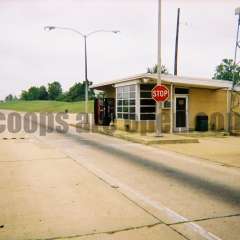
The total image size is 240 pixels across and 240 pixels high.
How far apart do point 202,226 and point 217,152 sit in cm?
982

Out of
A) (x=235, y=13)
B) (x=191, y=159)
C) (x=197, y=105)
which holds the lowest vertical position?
(x=191, y=159)

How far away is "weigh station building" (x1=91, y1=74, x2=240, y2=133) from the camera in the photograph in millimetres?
24656

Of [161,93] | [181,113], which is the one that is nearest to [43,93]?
[181,113]

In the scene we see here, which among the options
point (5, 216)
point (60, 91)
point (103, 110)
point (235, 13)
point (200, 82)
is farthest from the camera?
point (60, 91)

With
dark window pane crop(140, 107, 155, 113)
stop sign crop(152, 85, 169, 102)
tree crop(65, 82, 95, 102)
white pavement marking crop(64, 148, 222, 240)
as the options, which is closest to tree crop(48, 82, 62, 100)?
tree crop(65, 82, 95, 102)

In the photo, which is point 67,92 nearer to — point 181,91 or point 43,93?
point 43,93

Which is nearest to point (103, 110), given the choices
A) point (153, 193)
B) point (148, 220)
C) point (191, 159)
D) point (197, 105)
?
point (197, 105)

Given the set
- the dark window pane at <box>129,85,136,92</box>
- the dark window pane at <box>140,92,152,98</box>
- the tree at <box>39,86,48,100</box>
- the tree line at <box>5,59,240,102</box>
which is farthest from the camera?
the tree at <box>39,86,48,100</box>

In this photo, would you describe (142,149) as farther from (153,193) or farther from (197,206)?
(197,206)

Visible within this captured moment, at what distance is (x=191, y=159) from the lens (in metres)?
14.2

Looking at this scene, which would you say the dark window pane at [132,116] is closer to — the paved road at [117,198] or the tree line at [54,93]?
the paved road at [117,198]

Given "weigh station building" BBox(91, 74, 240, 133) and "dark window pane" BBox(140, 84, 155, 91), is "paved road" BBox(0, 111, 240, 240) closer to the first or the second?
"weigh station building" BBox(91, 74, 240, 133)

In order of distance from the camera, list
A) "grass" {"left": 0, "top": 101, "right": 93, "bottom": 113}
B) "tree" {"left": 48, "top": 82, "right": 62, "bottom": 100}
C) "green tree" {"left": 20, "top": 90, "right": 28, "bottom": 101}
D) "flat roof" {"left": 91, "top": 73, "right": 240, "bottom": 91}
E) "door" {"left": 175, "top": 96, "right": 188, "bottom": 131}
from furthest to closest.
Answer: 1. "green tree" {"left": 20, "top": 90, "right": 28, "bottom": 101}
2. "tree" {"left": 48, "top": 82, "right": 62, "bottom": 100}
3. "grass" {"left": 0, "top": 101, "right": 93, "bottom": 113}
4. "door" {"left": 175, "top": 96, "right": 188, "bottom": 131}
5. "flat roof" {"left": 91, "top": 73, "right": 240, "bottom": 91}

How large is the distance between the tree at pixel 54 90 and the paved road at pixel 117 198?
Result: 488 ft
